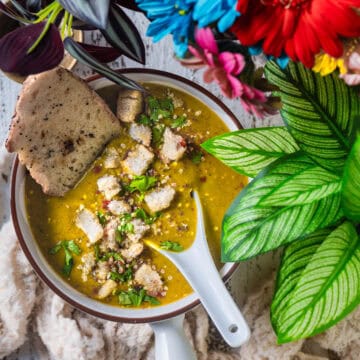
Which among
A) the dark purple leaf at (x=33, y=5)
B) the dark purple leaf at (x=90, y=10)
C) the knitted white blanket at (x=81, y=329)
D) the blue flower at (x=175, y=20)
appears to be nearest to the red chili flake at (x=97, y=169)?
the knitted white blanket at (x=81, y=329)

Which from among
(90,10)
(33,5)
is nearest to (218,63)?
(90,10)

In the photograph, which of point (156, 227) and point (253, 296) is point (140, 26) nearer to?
point (156, 227)

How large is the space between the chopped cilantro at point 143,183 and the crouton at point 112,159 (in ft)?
0.15

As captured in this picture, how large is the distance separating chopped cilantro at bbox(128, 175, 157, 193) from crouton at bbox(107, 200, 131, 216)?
4 centimetres

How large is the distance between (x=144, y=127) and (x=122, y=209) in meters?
0.16

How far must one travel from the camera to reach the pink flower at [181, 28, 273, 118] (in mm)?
768

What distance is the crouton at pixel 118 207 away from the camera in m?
1.29

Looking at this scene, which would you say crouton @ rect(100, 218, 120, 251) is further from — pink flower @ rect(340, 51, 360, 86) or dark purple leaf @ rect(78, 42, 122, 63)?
pink flower @ rect(340, 51, 360, 86)

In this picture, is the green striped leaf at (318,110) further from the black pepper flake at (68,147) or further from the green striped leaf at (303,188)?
the black pepper flake at (68,147)

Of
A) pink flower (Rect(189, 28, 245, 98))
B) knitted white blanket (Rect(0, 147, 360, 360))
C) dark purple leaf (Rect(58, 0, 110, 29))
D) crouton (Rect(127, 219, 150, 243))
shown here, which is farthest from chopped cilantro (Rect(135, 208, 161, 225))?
pink flower (Rect(189, 28, 245, 98))

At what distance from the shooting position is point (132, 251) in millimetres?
1294

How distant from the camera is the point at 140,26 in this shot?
142 cm

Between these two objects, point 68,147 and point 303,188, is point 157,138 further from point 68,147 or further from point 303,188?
point 303,188

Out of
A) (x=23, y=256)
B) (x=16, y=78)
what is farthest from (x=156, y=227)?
(x=16, y=78)
